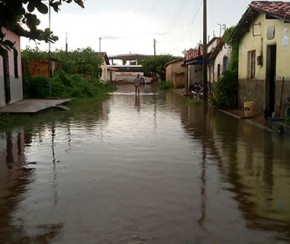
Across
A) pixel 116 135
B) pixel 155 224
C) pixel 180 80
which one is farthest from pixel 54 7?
pixel 180 80

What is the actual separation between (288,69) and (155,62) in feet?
190

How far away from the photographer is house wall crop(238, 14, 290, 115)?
47.9ft

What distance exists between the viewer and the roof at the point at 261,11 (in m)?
14.3

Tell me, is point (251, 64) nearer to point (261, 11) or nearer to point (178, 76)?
point (261, 11)

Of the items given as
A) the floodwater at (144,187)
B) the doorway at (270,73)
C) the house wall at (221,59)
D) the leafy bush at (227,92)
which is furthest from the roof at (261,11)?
the house wall at (221,59)

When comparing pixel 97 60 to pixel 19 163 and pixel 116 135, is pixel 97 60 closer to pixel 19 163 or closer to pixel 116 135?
pixel 116 135

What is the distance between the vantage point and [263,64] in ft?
56.0

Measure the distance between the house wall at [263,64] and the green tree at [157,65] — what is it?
161 ft

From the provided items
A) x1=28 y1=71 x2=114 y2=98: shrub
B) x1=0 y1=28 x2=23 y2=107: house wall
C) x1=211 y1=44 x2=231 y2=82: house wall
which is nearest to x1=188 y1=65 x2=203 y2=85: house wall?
x1=211 y1=44 x2=231 y2=82: house wall

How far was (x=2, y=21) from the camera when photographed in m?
3.38

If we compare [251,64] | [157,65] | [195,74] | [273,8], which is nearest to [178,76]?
[195,74]

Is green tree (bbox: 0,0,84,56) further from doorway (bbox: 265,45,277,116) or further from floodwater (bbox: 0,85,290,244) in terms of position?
doorway (bbox: 265,45,277,116)

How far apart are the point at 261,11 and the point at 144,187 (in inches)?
448

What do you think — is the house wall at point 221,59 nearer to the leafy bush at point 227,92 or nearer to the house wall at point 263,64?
the leafy bush at point 227,92
